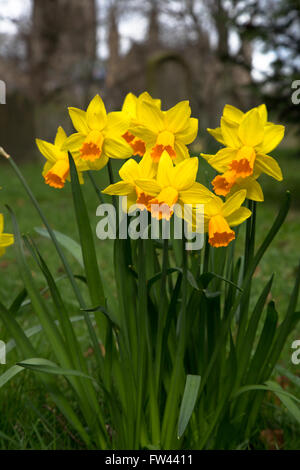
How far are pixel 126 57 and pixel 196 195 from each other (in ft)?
67.8

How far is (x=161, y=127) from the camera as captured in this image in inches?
42.3

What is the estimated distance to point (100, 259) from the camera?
381 centimetres

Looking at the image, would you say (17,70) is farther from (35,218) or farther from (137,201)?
(137,201)

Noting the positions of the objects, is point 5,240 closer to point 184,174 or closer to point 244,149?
point 184,174

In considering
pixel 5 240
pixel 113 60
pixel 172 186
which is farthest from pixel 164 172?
pixel 113 60

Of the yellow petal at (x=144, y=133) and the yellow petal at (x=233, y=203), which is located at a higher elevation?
the yellow petal at (x=144, y=133)

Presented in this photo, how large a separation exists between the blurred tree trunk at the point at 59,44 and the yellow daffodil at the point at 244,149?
12415 mm

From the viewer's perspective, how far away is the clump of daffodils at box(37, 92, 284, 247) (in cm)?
100

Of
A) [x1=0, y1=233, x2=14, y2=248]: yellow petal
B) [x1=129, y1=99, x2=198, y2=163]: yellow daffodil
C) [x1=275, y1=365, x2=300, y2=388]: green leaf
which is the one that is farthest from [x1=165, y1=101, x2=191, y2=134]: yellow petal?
[x1=275, y1=365, x2=300, y2=388]: green leaf

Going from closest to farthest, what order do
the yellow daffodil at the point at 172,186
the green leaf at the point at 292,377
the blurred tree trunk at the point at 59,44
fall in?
the yellow daffodil at the point at 172,186
the green leaf at the point at 292,377
the blurred tree trunk at the point at 59,44

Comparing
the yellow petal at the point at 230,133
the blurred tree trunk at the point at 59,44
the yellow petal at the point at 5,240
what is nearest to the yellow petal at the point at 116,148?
the yellow petal at the point at 230,133

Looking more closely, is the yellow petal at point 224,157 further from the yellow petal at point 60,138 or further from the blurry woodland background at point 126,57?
the blurry woodland background at point 126,57

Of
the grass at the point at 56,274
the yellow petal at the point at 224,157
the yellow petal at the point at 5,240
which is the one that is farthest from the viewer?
the grass at the point at 56,274

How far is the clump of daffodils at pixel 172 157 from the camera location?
3.29 feet
